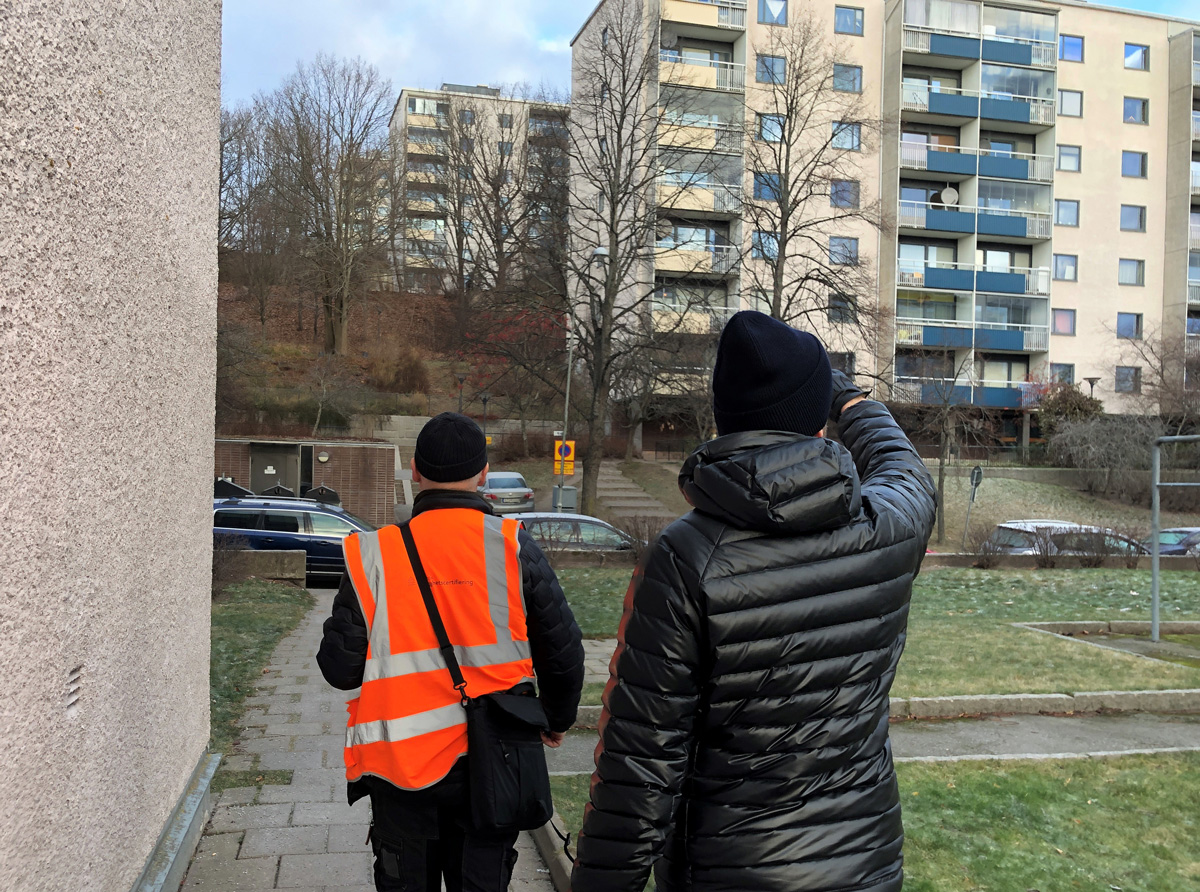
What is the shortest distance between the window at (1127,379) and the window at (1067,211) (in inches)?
324

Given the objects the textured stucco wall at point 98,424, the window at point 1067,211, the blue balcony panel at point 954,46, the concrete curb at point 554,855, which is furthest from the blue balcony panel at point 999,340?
the textured stucco wall at point 98,424

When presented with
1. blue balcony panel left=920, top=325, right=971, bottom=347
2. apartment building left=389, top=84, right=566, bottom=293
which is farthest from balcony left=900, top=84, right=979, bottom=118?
apartment building left=389, top=84, right=566, bottom=293

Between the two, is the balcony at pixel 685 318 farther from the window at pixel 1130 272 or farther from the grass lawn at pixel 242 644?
the window at pixel 1130 272

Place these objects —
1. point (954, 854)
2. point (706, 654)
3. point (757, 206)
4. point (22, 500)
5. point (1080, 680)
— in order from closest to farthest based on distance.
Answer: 1. point (706, 654)
2. point (22, 500)
3. point (954, 854)
4. point (1080, 680)
5. point (757, 206)

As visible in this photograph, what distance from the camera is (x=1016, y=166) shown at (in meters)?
52.5

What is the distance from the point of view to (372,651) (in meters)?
3.00

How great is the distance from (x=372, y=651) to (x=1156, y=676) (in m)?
8.72

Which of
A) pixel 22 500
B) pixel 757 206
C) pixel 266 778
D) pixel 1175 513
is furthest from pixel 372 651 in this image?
pixel 1175 513

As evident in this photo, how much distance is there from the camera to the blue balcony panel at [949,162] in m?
51.6

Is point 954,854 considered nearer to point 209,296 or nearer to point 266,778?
point 266,778

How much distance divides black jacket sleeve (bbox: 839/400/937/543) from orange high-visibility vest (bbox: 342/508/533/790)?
3.55 ft

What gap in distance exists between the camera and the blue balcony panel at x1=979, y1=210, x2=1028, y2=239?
52312 millimetres

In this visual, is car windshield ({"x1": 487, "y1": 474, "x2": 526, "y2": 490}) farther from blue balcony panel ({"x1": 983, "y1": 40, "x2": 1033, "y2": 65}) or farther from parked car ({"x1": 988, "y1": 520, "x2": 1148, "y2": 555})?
blue balcony panel ({"x1": 983, "y1": 40, "x2": 1033, "y2": 65})

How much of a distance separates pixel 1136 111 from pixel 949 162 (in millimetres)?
12100
